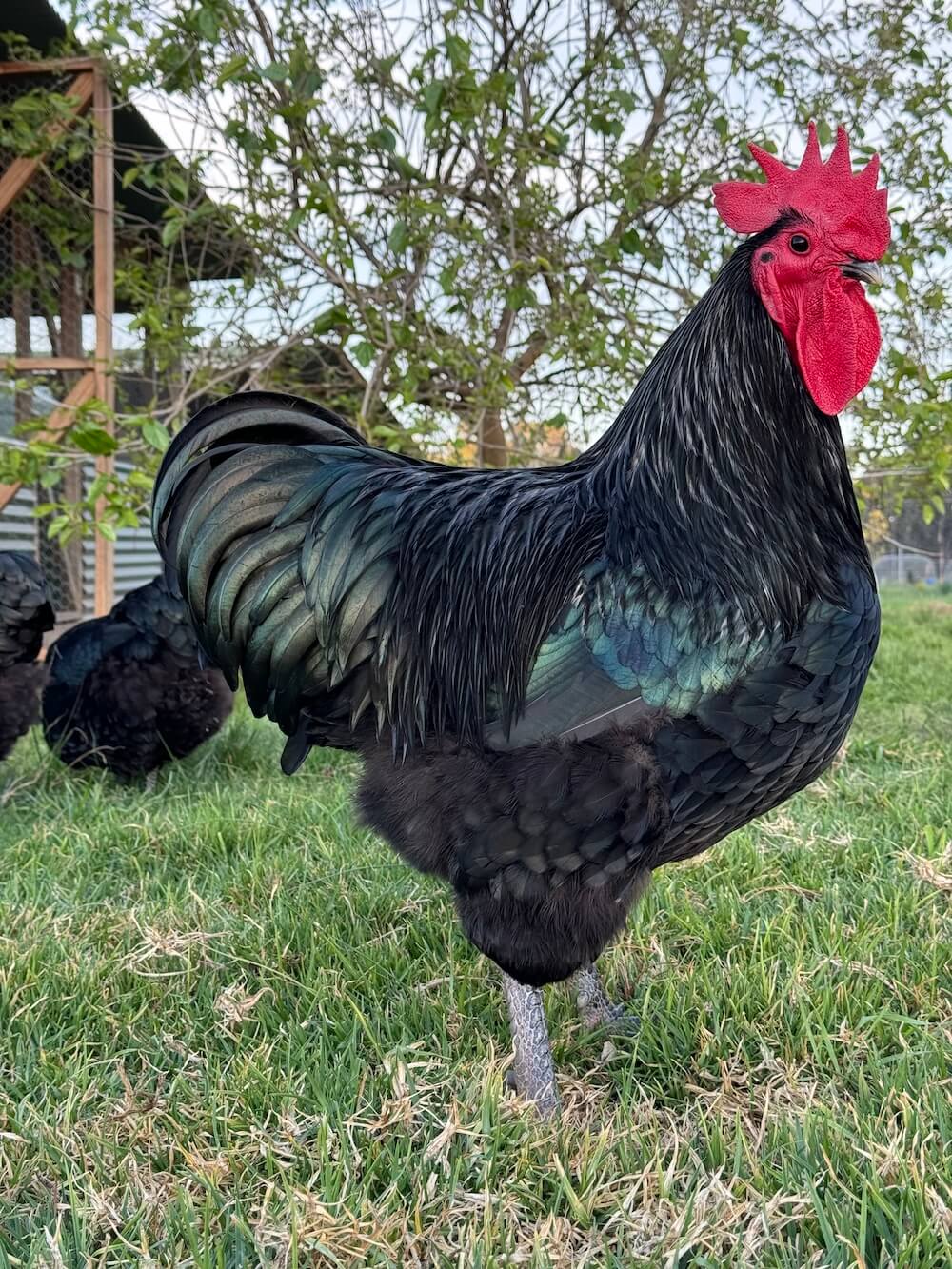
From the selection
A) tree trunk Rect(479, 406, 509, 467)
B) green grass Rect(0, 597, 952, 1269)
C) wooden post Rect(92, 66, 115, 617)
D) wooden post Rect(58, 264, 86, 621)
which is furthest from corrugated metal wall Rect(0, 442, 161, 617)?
green grass Rect(0, 597, 952, 1269)

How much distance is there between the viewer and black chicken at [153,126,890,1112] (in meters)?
1.66

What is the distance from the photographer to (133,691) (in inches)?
158

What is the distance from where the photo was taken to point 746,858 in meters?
2.95

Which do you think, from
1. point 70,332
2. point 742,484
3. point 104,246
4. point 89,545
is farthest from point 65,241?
point 742,484

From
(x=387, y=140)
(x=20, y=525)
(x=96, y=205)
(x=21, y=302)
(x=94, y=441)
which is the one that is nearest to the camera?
(x=94, y=441)

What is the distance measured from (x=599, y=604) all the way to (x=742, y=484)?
15.2 inches

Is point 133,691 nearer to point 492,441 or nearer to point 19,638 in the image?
point 19,638

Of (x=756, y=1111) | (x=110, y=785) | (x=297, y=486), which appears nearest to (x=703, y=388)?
(x=297, y=486)

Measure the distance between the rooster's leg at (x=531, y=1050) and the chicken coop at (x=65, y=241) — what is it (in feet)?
Result: 10.3

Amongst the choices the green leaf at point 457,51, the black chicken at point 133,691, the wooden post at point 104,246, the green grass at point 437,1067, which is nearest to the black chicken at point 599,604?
the green grass at point 437,1067

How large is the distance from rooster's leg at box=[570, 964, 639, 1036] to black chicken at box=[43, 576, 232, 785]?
8.01 ft

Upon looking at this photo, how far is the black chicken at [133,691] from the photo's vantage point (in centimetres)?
402

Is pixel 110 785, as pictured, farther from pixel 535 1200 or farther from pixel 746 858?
pixel 535 1200

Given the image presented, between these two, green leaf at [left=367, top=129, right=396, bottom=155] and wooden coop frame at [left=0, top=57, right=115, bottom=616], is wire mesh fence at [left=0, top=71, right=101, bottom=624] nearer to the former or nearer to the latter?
wooden coop frame at [left=0, top=57, right=115, bottom=616]
